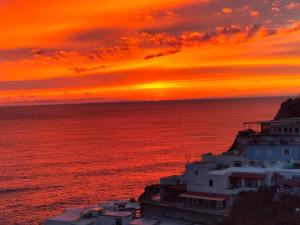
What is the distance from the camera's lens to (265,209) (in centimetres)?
3181

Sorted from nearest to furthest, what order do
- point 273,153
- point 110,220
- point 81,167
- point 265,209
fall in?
point 265,209 < point 110,220 < point 273,153 < point 81,167

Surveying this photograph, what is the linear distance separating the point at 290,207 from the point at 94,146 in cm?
8892

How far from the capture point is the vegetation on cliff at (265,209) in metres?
30.0

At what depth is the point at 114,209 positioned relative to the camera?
137 feet

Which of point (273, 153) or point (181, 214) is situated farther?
point (273, 153)

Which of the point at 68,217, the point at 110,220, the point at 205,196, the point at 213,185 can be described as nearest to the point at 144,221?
the point at 110,220

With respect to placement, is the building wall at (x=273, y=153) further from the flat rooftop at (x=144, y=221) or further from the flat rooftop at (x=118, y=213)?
the flat rooftop at (x=118, y=213)

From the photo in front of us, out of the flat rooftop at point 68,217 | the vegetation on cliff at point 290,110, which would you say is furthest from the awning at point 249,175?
the vegetation on cliff at point 290,110

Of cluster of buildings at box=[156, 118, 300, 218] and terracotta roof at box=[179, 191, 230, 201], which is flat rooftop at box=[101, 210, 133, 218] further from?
terracotta roof at box=[179, 191, 230, 201]

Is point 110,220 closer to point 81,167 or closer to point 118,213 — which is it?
point 118,213

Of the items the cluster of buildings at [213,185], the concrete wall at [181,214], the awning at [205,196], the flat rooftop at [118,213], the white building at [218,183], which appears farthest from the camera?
the flat rooftop at [118,213]

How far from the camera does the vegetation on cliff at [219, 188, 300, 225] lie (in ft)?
98.5

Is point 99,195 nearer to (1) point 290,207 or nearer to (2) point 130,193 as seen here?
(2) point 130,193

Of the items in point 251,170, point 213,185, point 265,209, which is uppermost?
point 251,170
